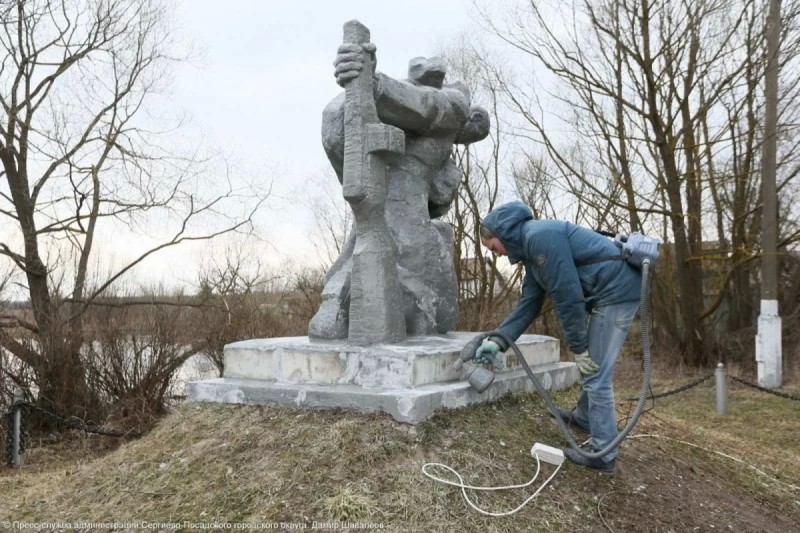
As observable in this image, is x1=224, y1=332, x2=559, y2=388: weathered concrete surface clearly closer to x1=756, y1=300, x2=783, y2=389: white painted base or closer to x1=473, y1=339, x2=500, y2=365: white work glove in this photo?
x1=473, y1=339, x2=500, y2=365: white work glove

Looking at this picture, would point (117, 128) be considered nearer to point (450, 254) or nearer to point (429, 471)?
point (450, 254)

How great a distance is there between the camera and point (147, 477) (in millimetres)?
4078

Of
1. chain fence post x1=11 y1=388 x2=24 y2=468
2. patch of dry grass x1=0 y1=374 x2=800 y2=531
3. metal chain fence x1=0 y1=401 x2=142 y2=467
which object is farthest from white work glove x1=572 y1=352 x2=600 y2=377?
chain fence post x1=11 y1=388 x2=24 y2=468

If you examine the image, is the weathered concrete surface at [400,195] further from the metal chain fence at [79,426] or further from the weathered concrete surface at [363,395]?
the metal chain fence at [79,426]

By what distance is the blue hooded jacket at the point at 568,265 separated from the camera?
3881 millimetres

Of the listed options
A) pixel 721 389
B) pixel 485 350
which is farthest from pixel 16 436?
pixel 721 389

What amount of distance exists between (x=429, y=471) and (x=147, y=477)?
1624 millimetres

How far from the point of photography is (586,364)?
404 cm

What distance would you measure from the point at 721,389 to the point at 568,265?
6.40 meters

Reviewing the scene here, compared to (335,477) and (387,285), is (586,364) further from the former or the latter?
(335,477)

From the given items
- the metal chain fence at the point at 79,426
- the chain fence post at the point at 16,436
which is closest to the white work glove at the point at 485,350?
the metal chain fence at the point at 79,426

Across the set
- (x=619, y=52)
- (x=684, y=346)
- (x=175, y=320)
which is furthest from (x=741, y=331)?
(x=175, y=320)

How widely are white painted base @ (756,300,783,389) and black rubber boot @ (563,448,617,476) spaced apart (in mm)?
8515

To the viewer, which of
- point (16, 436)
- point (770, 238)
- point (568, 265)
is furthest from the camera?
point (770, 238)
